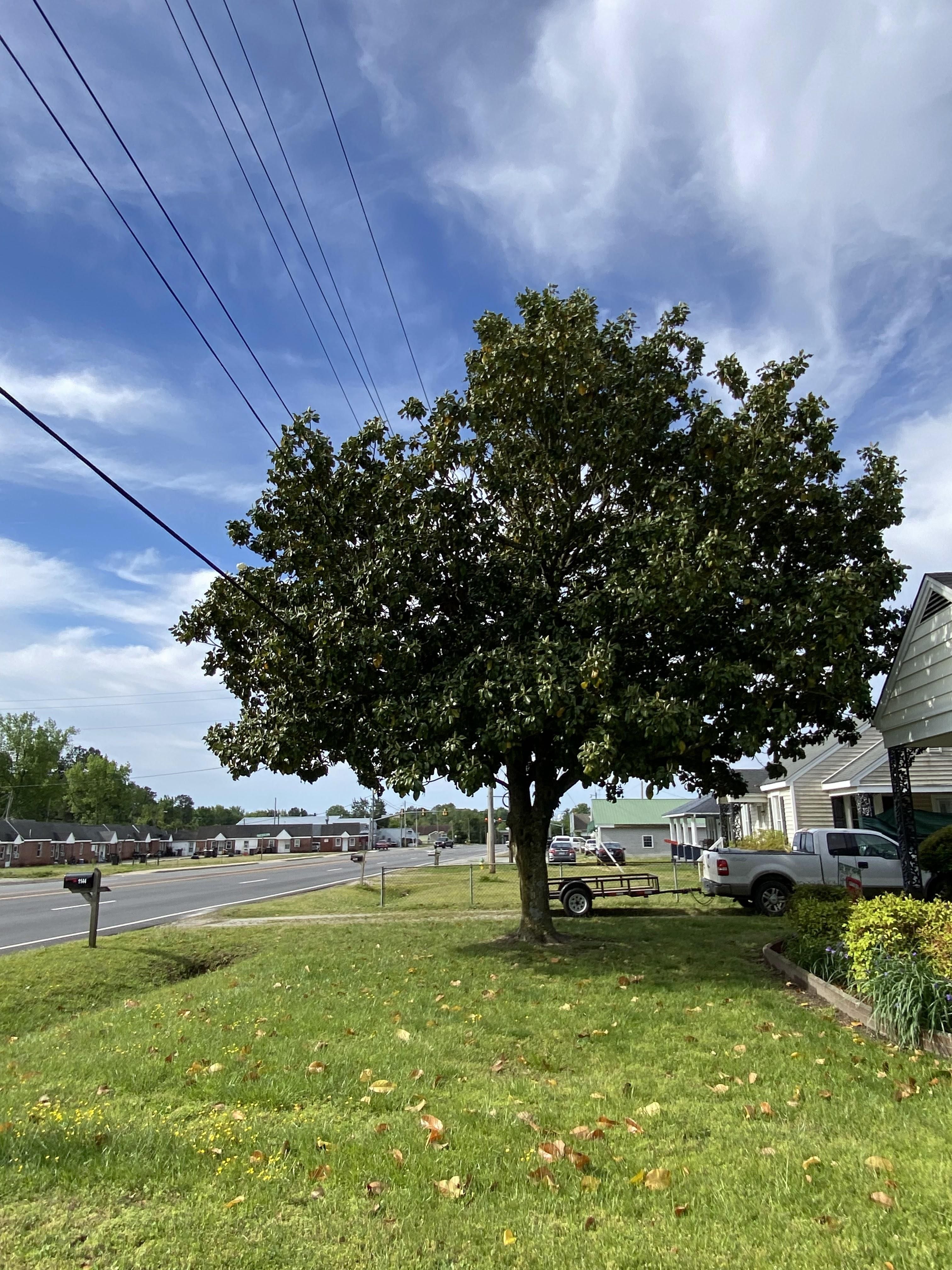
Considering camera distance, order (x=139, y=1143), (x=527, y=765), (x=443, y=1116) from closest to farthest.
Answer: (x=139, y=1143) < (x=443, y=1116) < (x=527, y=765)

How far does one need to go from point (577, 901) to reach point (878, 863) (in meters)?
6.41

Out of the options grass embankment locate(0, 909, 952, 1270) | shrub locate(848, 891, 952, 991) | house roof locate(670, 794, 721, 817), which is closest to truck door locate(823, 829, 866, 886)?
grass embankment locate(0, 909, 952, 1270)

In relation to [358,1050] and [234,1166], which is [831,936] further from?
[234,1166]

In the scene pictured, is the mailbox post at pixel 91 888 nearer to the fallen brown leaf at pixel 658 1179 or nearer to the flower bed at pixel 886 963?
the flower bed at pixel 886 963

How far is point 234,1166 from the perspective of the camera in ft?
14.0

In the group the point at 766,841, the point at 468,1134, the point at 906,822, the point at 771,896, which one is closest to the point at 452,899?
the point at 771,896

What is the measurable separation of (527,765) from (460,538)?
381 centimetres

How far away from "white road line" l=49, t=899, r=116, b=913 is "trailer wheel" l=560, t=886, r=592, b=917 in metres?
11.2

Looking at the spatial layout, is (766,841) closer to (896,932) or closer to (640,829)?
(896,932)

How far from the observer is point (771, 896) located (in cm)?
1747

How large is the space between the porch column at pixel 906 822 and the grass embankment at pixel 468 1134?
12.9 feet

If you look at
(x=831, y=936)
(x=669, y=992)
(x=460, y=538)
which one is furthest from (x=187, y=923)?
(x=831, y=936)

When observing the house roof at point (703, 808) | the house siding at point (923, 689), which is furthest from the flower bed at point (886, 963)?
the house roof at point (703, 808)

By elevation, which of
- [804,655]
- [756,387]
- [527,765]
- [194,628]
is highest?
[756,387]
